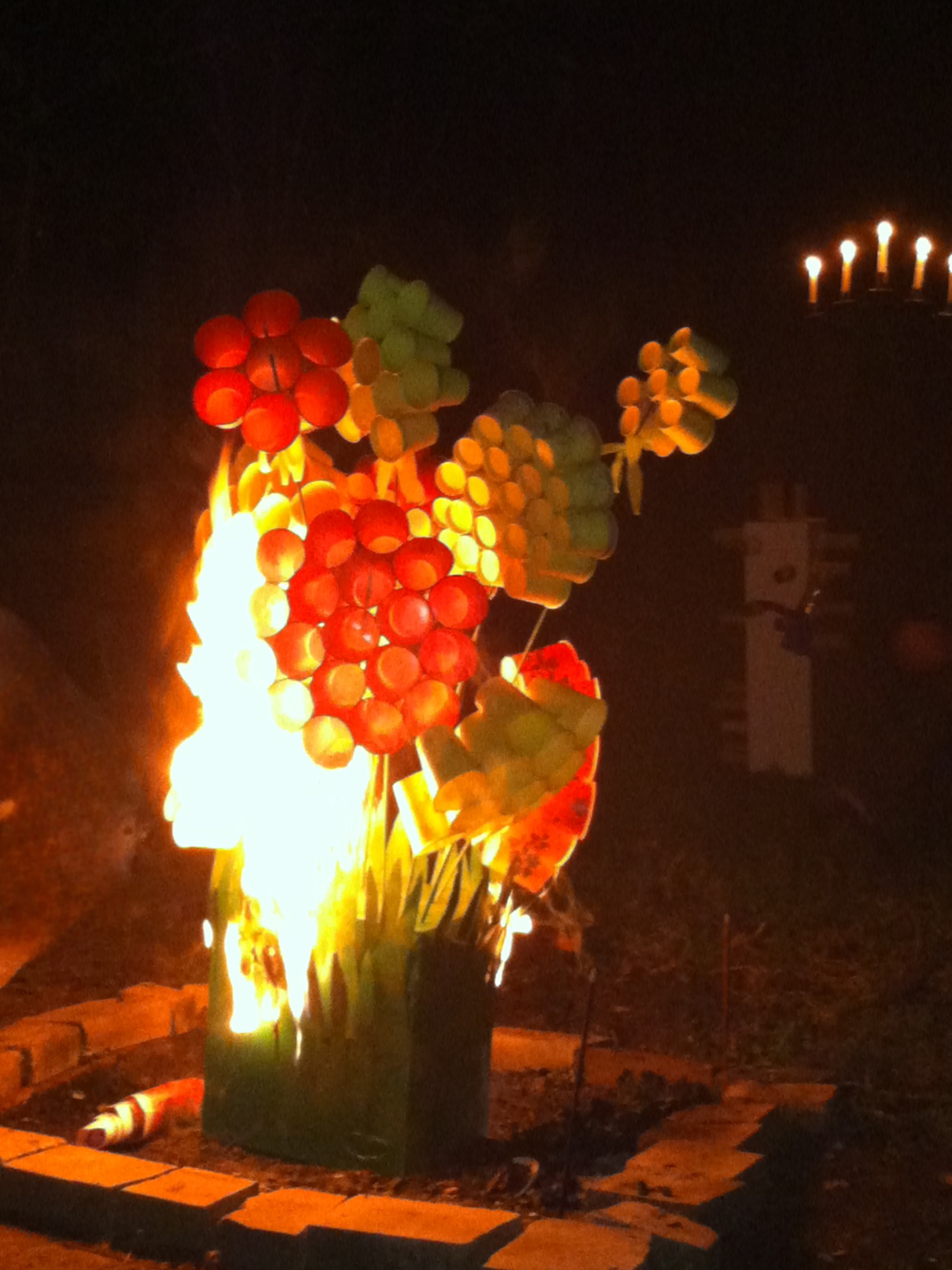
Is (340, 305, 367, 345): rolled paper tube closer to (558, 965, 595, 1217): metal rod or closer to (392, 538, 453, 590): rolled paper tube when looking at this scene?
(392, 538, 453, 590): rolled paper tube

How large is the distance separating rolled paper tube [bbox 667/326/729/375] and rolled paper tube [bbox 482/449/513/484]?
0.62 metres

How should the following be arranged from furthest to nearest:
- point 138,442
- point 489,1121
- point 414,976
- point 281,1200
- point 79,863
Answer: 1. point 138,442
2. point 79,863
3. point 489,1121
4. point 414,976
5. point 281,1200

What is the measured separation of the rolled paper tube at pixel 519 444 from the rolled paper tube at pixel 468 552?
1.00ft

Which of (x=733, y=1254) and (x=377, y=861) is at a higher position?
(x=377, y=861)

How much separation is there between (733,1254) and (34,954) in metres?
4.78

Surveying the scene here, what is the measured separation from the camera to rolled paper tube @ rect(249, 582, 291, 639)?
3.94 m

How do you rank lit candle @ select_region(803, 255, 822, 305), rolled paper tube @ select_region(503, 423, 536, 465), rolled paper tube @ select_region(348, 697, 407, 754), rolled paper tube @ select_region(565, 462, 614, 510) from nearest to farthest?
rolled paper tube @ select_region(348, 697, 407, 754)
rolled paper tube @ select_region(503, 423, 536, 465)
rolled paper tube @ select_region(565, 462, 614, 510)
lit candle @ select_region(803, 255, 822, 305)

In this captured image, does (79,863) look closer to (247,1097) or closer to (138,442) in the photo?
(138,442)

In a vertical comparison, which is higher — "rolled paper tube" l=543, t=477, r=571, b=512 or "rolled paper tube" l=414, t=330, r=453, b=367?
"rolled paper tube" l=414, t=330, r=453, b=367

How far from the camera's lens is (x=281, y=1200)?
389 centimetres

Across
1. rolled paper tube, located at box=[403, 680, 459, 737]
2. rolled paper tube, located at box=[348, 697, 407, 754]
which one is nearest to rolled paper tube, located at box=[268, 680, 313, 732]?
rolled paper tube, located at box=[348, 697, 407, 754]

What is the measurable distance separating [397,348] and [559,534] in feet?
2.35

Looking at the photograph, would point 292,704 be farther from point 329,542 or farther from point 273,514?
point 273,514

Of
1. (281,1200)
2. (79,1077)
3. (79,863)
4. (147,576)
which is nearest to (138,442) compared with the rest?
(147,576)
